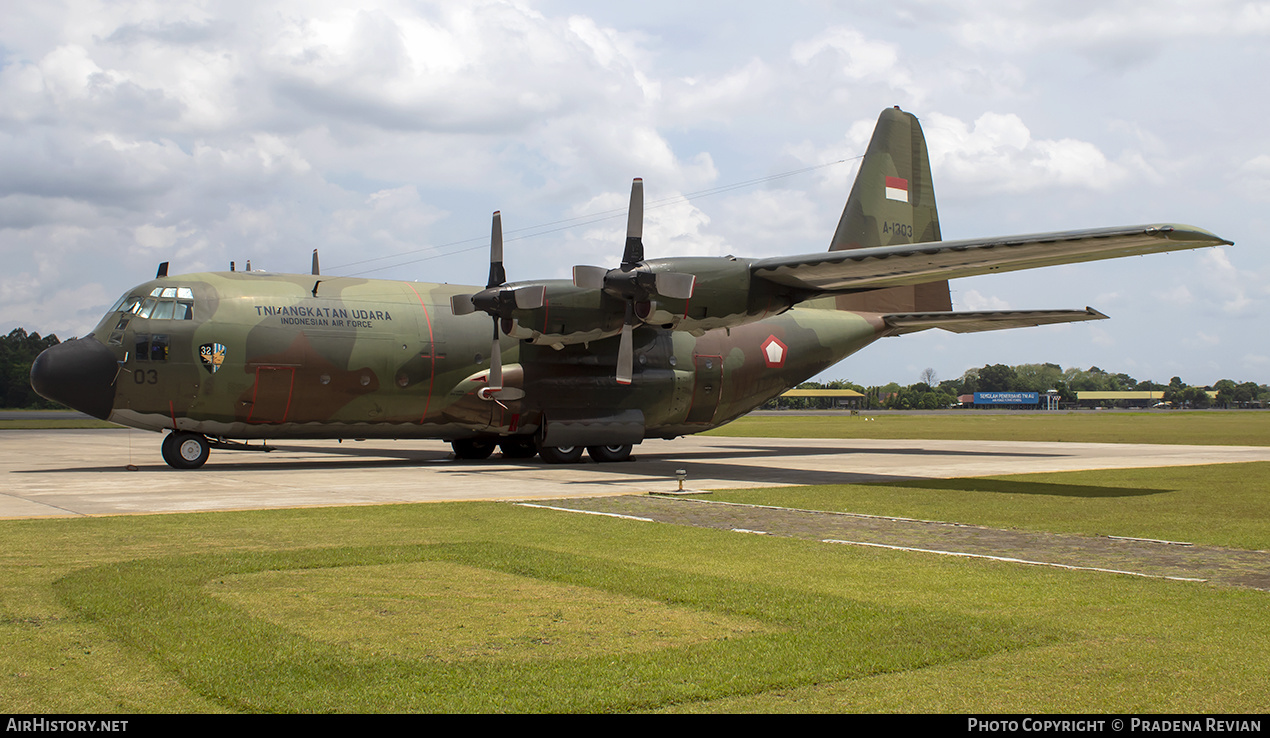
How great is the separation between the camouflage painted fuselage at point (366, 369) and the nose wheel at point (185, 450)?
1.07 ft

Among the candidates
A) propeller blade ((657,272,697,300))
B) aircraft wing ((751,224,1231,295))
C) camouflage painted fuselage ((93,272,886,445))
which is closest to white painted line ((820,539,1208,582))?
aircraft wing ((751,224,1231,295))

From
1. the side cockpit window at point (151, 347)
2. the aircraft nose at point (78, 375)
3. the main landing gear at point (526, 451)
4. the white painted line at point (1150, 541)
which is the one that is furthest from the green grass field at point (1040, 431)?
the aircraft nose at point (78, 375)

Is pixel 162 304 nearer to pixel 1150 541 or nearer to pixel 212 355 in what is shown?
pixel 212 355

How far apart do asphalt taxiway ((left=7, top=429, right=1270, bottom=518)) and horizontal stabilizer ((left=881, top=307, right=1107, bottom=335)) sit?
12.1ft

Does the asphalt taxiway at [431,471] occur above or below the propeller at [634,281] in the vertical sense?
below

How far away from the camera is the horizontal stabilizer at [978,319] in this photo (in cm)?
2480

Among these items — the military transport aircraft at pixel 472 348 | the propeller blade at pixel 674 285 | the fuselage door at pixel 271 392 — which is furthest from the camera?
the fuselage door at pixel 271 392

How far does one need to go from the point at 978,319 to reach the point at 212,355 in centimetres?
1952

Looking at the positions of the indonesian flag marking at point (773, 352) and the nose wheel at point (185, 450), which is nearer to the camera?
the nose wheel at point (185, 450)

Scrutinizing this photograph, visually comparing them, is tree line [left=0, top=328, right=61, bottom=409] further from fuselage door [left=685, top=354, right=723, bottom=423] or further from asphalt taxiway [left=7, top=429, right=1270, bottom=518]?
fuselage door [left=685, top=354, right=723, bottom=423]

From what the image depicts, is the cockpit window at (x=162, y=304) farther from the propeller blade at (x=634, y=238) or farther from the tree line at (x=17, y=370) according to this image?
the tree line at (x=17, y=370)

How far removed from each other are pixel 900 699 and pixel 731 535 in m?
5.93
